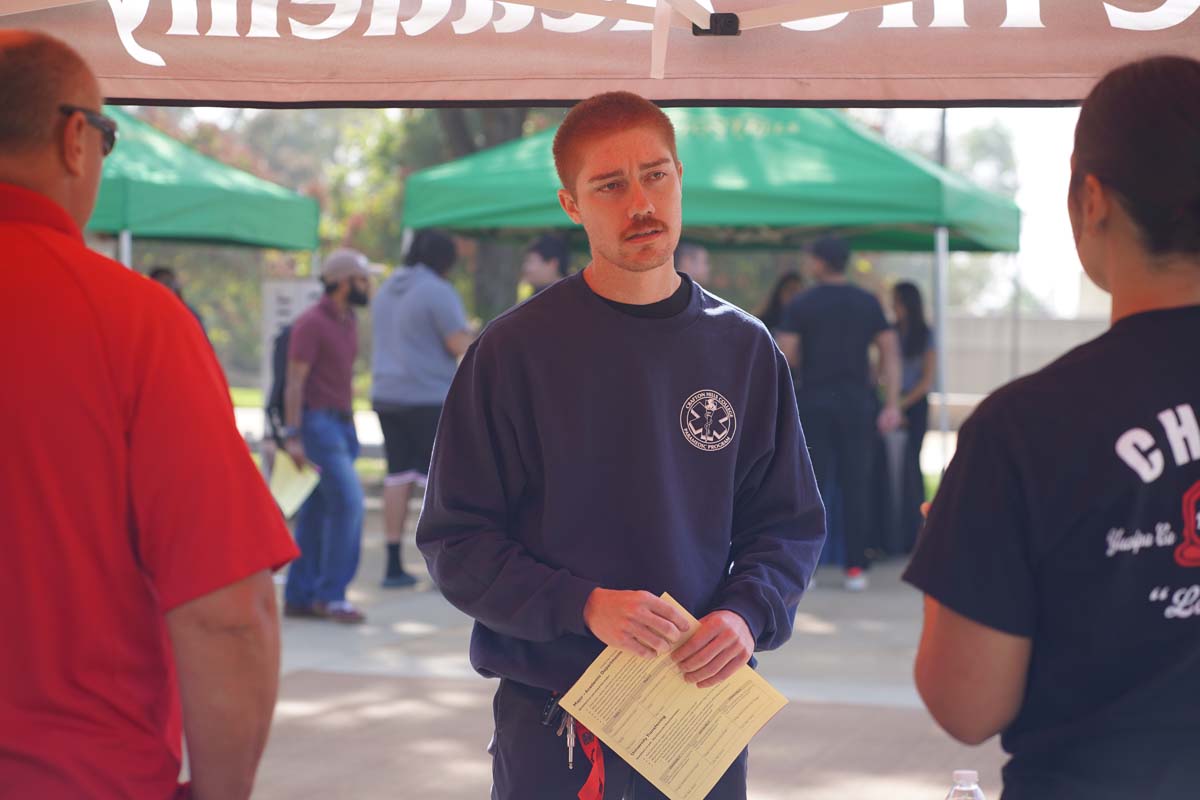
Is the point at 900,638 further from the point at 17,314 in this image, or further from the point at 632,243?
the point at 17,314

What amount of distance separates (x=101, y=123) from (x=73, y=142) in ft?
0.17

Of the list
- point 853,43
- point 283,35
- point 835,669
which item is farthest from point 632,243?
point 835,669

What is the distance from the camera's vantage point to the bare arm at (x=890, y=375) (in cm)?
953

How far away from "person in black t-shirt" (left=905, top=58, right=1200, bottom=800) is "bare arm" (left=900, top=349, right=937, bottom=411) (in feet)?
29.6

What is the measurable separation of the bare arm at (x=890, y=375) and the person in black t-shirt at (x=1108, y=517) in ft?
25.3

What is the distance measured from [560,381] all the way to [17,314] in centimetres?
106

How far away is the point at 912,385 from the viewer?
1091cm

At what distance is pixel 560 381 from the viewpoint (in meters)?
2.64

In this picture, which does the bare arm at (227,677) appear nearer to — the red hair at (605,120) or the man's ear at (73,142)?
the man's ear at (73,142)

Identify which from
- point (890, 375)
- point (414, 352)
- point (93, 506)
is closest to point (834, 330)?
point (890, 375)

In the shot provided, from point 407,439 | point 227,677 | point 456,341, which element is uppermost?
point 456,341

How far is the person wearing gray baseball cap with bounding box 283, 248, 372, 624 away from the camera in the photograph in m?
8.13

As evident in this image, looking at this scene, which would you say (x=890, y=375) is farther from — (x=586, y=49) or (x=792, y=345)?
(x=586, y=49)

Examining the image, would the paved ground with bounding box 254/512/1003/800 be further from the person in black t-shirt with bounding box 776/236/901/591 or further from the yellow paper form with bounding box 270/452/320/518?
the person in black t-shirt with bounding box 776/236/901/591
